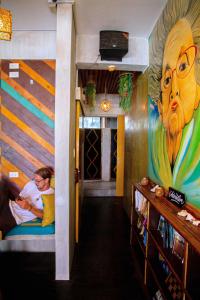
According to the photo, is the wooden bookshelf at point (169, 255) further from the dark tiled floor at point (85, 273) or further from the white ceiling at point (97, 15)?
the white ceiling at point (97, 15)

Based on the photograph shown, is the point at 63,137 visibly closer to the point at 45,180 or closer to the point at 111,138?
the point at 45,180

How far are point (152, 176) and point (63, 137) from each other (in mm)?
1105

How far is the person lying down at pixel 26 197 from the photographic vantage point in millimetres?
2473

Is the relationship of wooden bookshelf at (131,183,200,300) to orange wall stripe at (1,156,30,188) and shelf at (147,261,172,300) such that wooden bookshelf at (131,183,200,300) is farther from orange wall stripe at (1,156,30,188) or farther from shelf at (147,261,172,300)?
orange wall stripe at (1,156,30,188)

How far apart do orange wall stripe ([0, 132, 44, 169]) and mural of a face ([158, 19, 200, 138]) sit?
1584mm

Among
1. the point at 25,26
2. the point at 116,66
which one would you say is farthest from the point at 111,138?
the point at 25,26

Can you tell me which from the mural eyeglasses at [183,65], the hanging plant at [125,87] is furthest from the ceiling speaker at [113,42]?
the mural eyeglasses at [183,65]

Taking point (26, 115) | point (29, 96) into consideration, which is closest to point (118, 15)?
point (29, 96)

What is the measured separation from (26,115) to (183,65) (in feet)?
6.02

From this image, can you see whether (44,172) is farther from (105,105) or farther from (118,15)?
(105,105)

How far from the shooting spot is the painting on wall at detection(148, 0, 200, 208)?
1411 millimetres

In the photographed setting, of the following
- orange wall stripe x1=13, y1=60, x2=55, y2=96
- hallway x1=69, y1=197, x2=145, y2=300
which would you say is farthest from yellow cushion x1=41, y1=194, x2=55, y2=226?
orange wall stripe x1=13, y1=60, x2=55, y2=96

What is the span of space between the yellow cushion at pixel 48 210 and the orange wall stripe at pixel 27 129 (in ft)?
1.86

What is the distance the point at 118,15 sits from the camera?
220 cm
